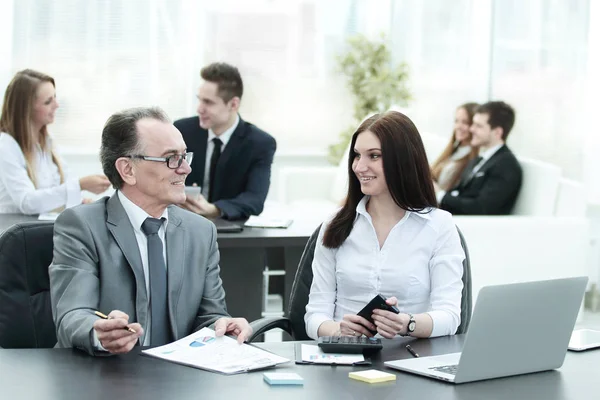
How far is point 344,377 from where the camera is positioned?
7.38 ft

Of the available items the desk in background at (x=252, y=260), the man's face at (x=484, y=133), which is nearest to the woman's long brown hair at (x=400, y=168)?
the desk in background at (x=252, y=260)

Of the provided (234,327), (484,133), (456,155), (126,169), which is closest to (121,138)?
(126,169)

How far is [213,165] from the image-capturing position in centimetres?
508

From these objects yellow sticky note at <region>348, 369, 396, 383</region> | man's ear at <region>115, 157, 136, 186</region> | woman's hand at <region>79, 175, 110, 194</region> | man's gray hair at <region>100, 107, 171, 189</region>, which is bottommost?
yellow sticky note at <region>348, 369, 396, 383</region>

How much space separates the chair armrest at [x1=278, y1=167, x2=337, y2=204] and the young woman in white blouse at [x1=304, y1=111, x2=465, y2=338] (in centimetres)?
447

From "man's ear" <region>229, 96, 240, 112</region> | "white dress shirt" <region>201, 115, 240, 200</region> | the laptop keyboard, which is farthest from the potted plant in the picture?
the laptop keyboard

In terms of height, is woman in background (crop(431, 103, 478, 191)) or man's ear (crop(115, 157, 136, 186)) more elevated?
man's ear (crop(115, 157, 136, 186))

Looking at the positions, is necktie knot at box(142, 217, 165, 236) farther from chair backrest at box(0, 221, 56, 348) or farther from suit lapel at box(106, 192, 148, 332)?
chair backrest at box(0, 221, 56, 348)

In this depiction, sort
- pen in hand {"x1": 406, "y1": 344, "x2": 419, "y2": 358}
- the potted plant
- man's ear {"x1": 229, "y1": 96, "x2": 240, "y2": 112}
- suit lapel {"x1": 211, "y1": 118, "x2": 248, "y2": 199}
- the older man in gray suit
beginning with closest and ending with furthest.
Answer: pen in hand {"x1": 406, "y1": 344, "x2": 419, "y2": 358} → the older man in gray suit → suit lapel {"x1": 211, "y1": 118, "x2": 248, "y2": 199} → man's ear {"x1": 229, "y1": 96, "x2": 240, "y2": 112} → the potted plant

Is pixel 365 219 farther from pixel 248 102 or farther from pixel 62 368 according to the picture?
pixel 248 102

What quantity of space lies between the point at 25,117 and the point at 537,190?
301cm

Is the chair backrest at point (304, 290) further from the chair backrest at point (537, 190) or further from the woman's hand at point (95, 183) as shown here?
the chair backrest at point (537, 190)

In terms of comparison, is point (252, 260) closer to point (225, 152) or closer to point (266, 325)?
point (225, 152)

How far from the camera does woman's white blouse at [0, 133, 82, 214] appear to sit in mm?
4730
